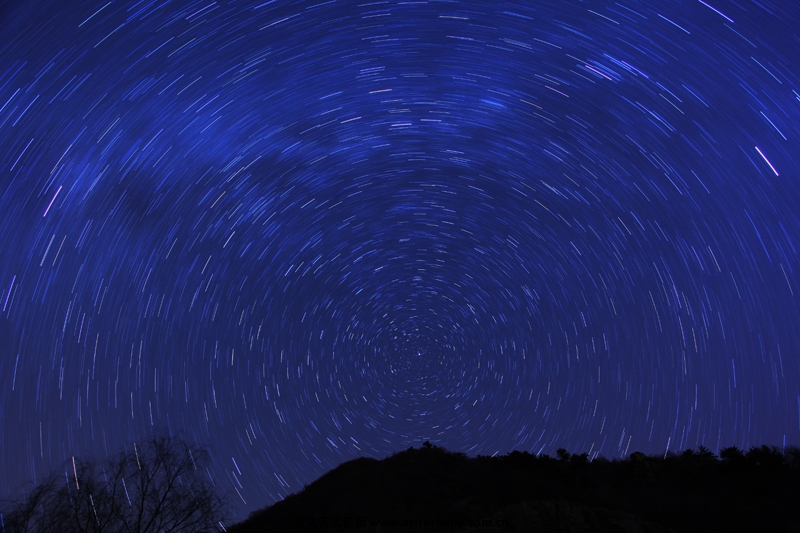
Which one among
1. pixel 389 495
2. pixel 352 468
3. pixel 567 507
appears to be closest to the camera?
pixel 567 507

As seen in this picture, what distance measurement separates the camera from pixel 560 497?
17.7 metres


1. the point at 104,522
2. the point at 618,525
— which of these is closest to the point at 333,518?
the point at 104,522

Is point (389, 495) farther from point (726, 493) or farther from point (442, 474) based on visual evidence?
point (726, 493)

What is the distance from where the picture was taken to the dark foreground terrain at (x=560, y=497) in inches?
625

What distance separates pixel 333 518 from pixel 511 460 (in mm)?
10915

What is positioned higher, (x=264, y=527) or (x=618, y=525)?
(x=264, y=527)

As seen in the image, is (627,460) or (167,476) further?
(627,460)

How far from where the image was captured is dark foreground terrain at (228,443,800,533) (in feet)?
52.1

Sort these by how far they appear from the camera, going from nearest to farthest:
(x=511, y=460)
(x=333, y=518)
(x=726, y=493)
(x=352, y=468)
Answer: (x=726, y=493)
(x=333, y=518)
(x=511, y=460)
(x=352, y=468)

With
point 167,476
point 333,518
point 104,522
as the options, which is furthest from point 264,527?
point 104,522

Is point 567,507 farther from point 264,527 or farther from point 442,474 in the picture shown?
point 264,527

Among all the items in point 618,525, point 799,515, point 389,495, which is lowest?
point 799,515

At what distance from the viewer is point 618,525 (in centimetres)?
1547

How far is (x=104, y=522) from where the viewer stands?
13.7m
